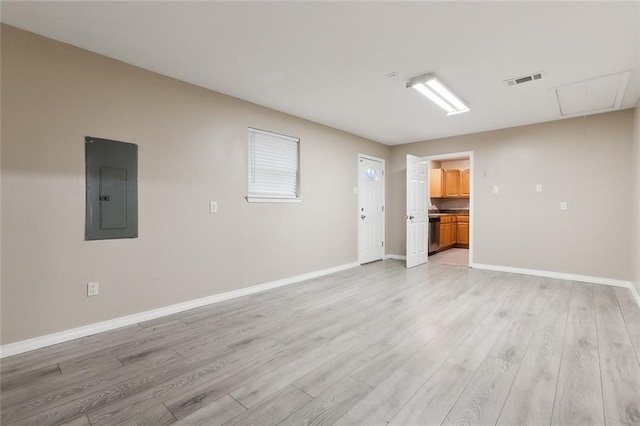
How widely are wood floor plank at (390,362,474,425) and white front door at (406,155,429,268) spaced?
3.57 metres

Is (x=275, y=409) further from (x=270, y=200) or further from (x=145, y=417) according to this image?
(x=270, y=200)

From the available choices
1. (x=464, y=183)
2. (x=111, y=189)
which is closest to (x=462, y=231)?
(x=464, y=183)

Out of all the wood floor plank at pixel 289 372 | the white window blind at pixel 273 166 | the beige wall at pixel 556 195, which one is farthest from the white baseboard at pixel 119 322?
the beige wall at pixel 556 195

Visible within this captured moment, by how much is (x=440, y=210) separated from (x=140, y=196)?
26.5ft

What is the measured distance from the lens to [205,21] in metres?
2.22

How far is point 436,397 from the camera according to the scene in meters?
1.75

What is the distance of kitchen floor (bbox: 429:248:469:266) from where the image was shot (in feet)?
19.8

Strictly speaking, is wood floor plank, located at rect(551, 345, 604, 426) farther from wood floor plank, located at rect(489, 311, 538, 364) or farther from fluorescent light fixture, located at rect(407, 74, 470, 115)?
fluorescent light fixture, located at rect(407, 74, 470, 115)

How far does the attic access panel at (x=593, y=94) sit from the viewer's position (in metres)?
3.15

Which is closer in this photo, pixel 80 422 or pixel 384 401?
pixel 80 422

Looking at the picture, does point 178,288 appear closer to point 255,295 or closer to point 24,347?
point 255,295

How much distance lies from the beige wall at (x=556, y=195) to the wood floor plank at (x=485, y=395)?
11.6ft

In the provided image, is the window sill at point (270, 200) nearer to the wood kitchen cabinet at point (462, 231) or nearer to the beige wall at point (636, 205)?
the beige wall at point (636, 205)

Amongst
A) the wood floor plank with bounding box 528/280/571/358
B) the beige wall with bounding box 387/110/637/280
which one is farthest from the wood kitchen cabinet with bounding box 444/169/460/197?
the wood floor plank with bounding box 528/280/571/358
